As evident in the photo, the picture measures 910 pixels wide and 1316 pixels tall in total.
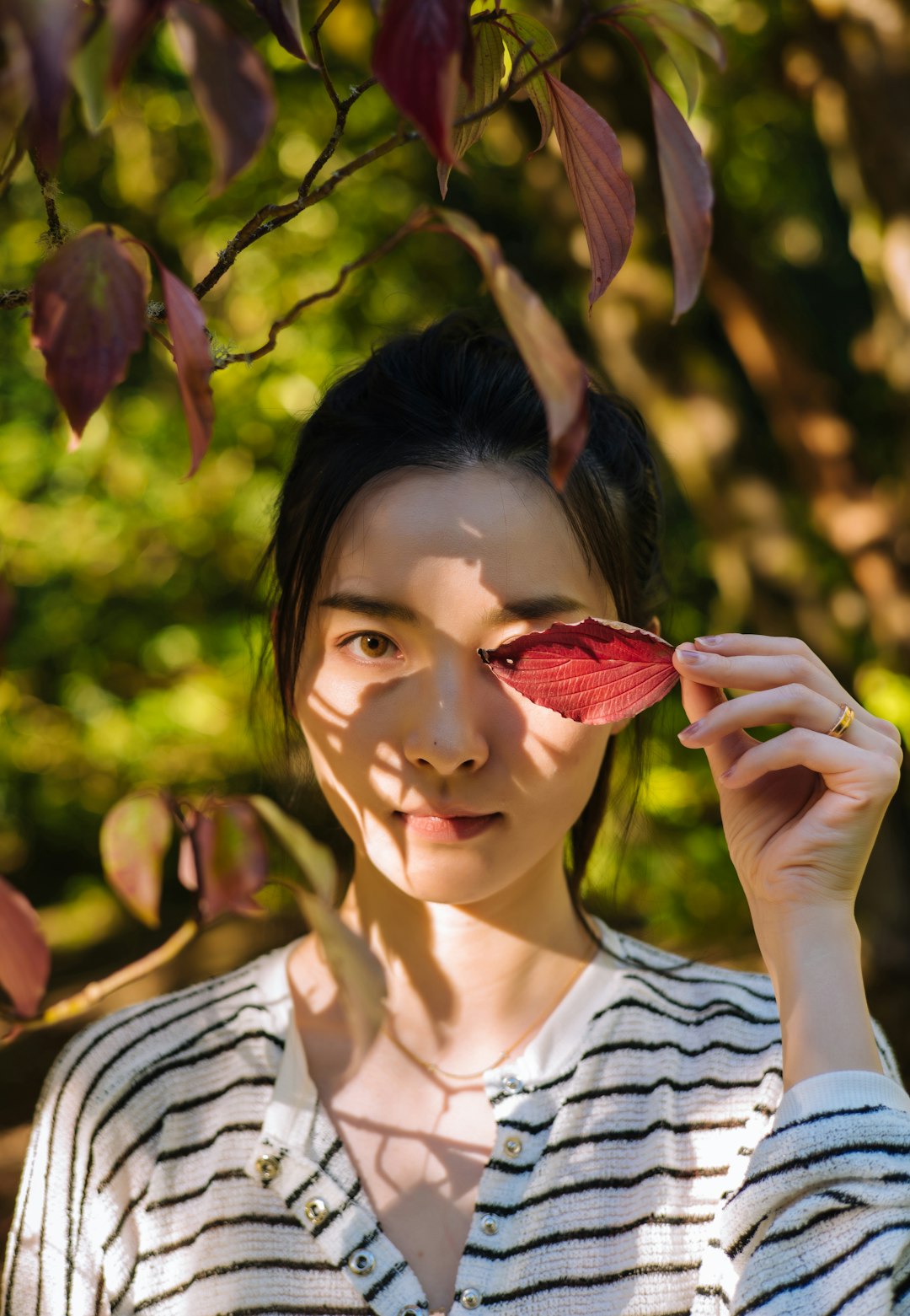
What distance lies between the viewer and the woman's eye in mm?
1000

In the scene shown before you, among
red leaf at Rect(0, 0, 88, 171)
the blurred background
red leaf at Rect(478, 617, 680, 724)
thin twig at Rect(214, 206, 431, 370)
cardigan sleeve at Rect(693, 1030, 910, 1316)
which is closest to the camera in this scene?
red leaf at Rect(0, 0, 88, 171)

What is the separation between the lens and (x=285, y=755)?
149 centimetres

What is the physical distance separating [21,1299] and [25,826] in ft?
9.68

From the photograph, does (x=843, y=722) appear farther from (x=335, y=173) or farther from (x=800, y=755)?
(x=335, y=173)

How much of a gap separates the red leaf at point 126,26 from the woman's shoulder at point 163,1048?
3.29 feet

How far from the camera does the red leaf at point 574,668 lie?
75 centimetres

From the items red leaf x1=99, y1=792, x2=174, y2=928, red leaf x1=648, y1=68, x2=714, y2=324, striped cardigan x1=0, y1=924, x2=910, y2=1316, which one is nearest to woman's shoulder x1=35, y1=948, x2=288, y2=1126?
striped cardigan x1=0, y1=924, x2=910, y2=1316

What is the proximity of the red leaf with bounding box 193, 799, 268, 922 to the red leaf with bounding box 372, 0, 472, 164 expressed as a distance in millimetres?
588

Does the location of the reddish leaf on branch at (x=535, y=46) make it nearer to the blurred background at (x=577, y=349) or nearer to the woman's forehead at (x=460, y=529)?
the woman's forehead at (x=460, y=529)

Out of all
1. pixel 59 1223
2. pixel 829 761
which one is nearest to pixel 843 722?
pixel 829 761

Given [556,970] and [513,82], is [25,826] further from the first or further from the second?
[513,82]

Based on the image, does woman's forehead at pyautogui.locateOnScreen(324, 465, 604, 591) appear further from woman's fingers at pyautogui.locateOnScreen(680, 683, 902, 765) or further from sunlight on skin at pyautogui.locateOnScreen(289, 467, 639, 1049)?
woman's fingers at pyautogui.locateOnScreen(680, 683, 902, 765)

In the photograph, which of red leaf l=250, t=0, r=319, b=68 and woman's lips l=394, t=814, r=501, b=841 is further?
woman's lips l=394, t=814, r=501, b=841

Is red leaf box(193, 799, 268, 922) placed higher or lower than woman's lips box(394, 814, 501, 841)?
lower
